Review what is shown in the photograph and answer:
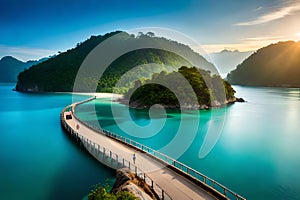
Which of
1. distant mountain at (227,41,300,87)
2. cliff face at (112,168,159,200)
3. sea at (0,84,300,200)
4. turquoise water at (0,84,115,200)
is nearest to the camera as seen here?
cliff face at (112,168,159,200)

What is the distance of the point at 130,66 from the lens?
401ft

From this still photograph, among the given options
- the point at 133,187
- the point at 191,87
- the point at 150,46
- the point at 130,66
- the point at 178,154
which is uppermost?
the point at 150,46

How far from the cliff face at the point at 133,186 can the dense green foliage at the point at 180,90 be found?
40996 millimetres

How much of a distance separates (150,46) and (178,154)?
372ft

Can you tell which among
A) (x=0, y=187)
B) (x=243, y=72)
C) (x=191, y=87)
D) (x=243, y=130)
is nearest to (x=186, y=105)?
(x=191, y=87)

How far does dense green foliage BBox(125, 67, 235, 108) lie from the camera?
5381 centimetres

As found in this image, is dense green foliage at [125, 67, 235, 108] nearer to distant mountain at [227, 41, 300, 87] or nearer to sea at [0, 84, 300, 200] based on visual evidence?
sea at [0, 84, 300, 200]

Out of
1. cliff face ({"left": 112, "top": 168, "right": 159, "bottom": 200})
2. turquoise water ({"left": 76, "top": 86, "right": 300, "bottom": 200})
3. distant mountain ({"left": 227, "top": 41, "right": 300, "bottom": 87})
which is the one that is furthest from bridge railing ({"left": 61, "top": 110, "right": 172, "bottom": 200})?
distant mountain ({"left": 227, "top": 41, "right": 300, "bottom": 87})

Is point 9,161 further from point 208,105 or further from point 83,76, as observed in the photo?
point 83,76

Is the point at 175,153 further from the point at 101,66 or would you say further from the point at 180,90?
the point at 101,66

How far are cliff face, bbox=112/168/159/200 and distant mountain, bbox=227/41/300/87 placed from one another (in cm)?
17249

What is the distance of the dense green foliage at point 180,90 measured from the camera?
177 ft

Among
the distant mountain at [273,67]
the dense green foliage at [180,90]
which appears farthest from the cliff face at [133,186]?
the distant mountain at [273,67]

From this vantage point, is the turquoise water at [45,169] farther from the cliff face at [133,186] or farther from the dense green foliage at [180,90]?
the dense green foliage at [180,90]
